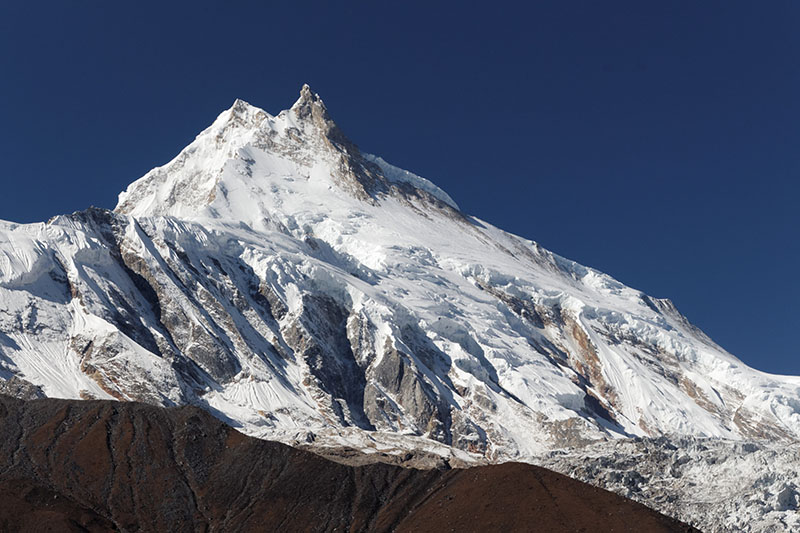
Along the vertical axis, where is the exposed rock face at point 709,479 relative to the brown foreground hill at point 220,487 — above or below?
above

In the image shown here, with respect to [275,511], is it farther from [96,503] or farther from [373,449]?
[373,449]

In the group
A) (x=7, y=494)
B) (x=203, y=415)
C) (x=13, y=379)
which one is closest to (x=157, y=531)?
(x=7, y=494)

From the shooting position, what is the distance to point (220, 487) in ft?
362

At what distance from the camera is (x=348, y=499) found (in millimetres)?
108812

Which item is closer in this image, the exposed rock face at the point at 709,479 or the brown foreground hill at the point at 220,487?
the brown foreground hill at the point at 220,487

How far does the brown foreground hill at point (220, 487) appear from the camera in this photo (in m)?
96.1

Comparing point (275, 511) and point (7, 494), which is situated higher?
point (275, 511)

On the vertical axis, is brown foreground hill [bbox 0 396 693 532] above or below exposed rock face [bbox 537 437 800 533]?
below

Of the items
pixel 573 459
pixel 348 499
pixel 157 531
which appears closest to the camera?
pixel 157 531

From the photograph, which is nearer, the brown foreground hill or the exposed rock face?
the brown foreground hill

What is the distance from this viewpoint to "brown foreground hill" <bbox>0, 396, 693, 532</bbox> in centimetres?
9606

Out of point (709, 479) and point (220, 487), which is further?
point (709, 479)

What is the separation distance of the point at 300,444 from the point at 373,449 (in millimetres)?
16955

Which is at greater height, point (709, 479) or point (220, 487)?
point (709, 479)
